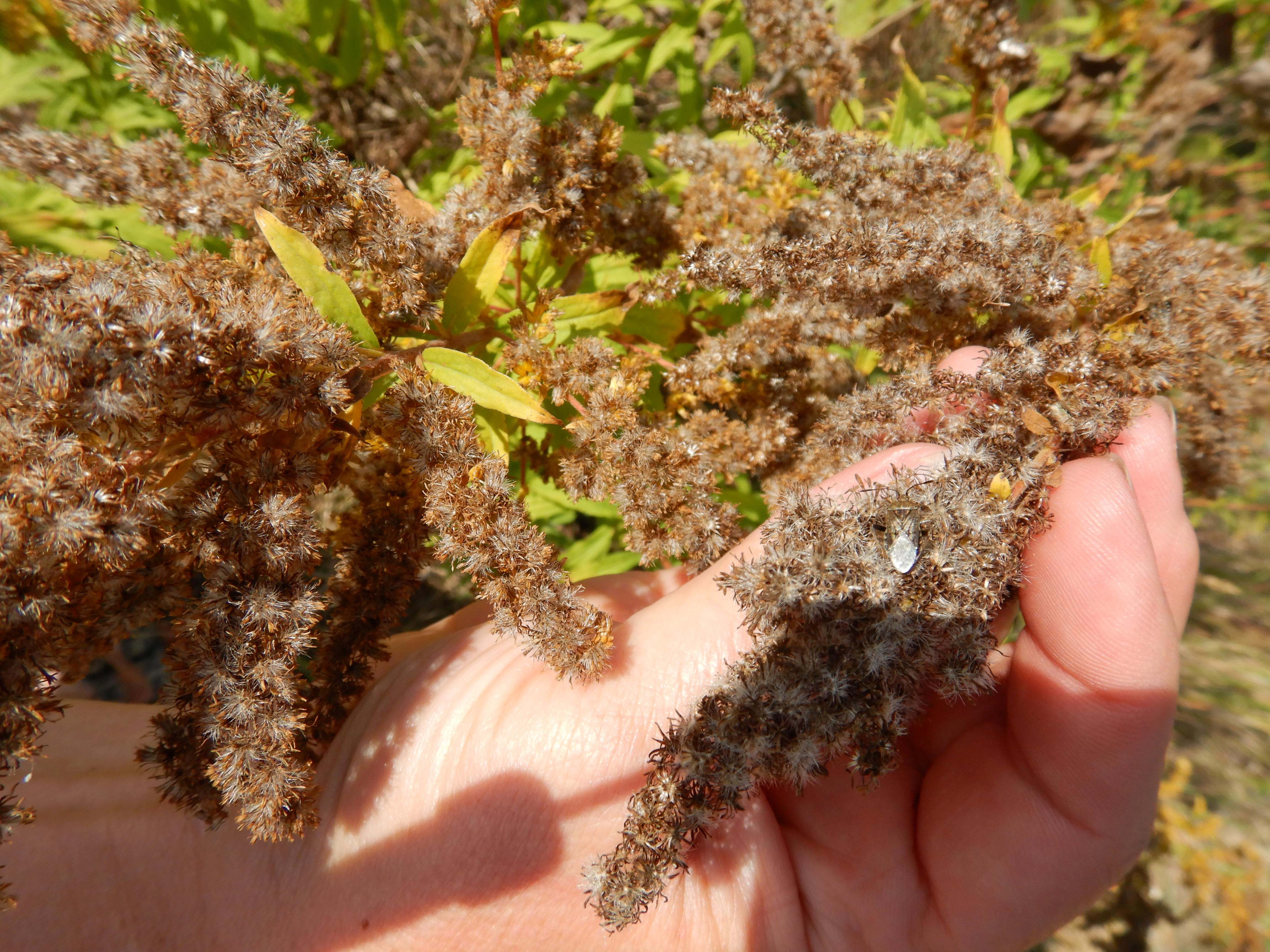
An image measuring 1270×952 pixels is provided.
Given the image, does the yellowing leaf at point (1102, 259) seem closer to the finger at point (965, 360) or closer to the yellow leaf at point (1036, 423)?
the finger at point (965, 360)

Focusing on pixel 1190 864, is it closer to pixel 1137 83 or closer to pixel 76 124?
pixel 1137 83

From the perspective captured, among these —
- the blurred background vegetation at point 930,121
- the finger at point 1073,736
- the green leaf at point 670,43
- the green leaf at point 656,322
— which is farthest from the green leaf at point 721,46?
the finger at point 1073,736

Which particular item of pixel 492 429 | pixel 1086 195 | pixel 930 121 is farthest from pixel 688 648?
pixel 930 121

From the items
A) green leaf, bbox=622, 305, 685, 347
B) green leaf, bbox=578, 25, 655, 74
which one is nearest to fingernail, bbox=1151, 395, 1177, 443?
green leaf, bbox=622, 305, 685, 347

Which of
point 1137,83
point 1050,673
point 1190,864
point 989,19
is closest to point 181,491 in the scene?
point 1050,673

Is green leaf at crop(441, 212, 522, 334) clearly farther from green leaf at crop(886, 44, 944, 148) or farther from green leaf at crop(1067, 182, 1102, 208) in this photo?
green leaf at crop(1067, 182, 1102, 208)
